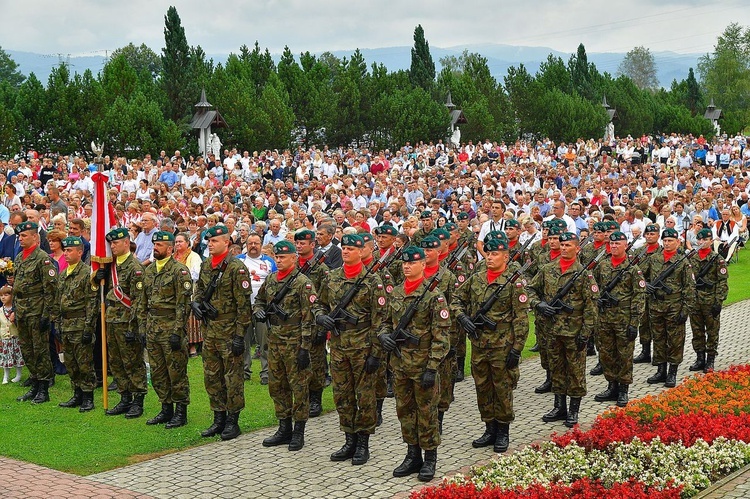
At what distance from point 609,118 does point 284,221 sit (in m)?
44.6

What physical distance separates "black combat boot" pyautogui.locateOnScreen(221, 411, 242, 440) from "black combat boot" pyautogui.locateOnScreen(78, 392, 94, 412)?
2147mm

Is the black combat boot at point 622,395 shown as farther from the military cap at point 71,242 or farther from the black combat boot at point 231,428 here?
the military cap at point 71,242

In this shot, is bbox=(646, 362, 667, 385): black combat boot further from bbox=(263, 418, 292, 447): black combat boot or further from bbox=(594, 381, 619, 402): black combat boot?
bbox=(263, 418, 292, 447): black combat boot

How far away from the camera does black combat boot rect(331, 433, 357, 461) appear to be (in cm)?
945

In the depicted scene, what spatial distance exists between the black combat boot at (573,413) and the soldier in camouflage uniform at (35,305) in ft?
21.2

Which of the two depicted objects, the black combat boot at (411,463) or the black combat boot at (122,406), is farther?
the black combat boot at (122,406)

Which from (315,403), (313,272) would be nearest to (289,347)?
(313,272)

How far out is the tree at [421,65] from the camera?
56.2m

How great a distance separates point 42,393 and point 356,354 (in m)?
4.88

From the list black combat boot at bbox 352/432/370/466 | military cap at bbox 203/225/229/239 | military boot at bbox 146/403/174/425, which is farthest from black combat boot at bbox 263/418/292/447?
military cap at bbox 203/225/229/239

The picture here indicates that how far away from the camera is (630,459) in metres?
8.43

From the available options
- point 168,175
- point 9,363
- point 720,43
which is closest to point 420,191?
point 168,175

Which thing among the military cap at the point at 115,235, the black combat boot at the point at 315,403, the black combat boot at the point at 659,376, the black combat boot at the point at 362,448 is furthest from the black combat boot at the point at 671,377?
the military cap at the point at 115,235

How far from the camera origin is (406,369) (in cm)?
886
